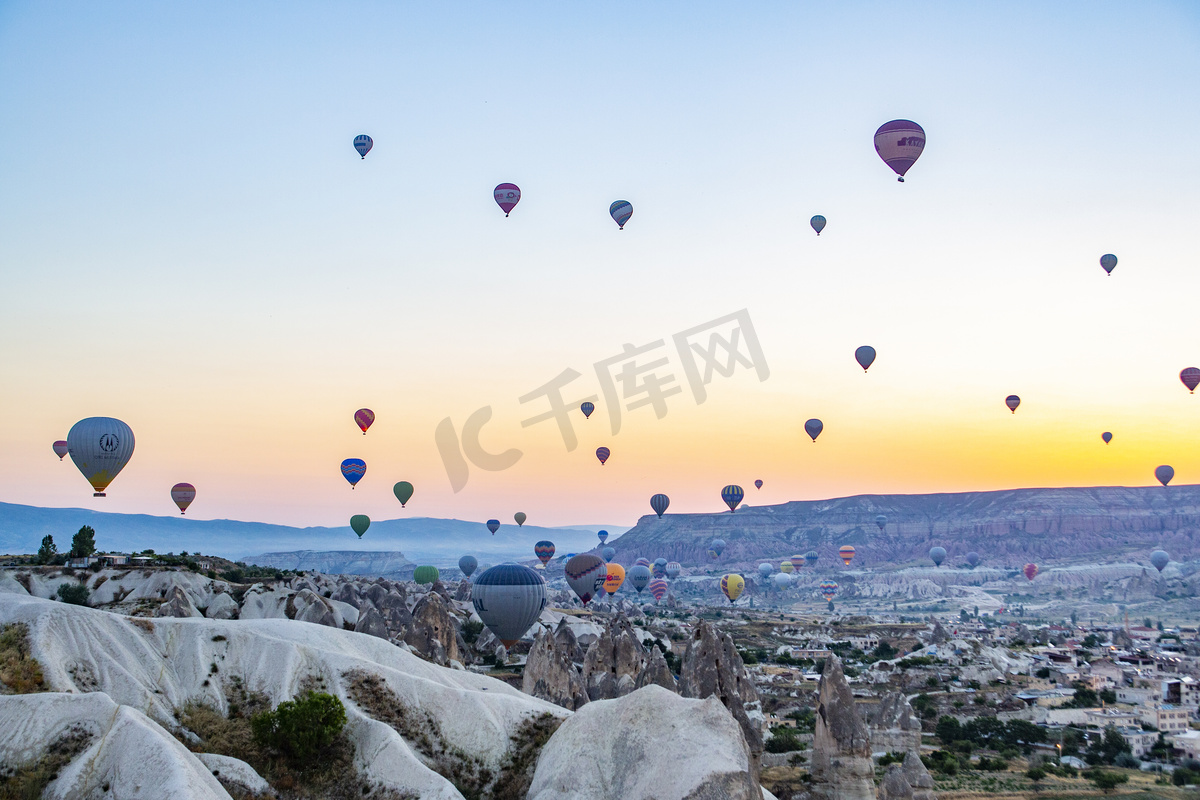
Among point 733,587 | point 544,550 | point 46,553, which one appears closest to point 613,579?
point 544,550

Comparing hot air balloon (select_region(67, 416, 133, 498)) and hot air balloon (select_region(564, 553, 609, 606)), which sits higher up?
hot air balloon (select_region(67, 416, 133, 498))

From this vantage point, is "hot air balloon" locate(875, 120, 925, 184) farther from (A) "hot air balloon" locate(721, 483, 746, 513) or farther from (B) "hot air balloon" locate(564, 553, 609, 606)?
(A) "hot air balloon" locate(721, 483, 746, 513)

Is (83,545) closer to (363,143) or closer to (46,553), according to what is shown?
(46,553)

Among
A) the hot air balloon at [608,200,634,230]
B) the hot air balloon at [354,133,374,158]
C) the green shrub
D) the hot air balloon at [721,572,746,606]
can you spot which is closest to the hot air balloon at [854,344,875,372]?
the hot air balloon at [608,200,634,230]

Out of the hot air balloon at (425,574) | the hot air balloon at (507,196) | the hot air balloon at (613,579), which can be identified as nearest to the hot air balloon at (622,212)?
the hot air balloon at (507,196)

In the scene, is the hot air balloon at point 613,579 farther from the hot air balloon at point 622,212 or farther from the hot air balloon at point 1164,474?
the hot air balloon at point 1164,474
